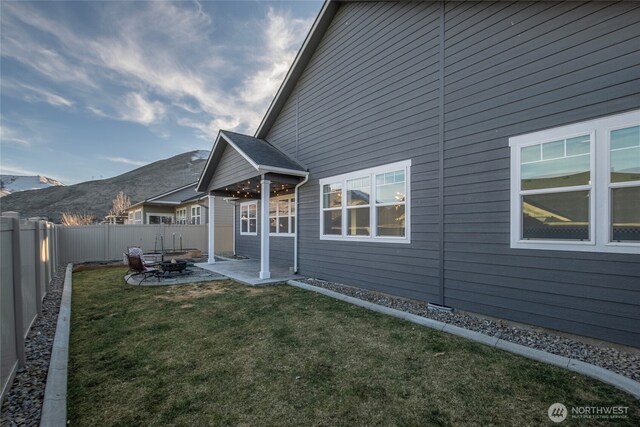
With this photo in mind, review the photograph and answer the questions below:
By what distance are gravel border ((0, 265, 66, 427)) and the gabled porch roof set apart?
17.4 ft

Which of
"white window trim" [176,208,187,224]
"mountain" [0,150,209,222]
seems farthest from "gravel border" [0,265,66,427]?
"mountain" [0,150,209,222]

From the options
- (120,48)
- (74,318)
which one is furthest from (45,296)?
(120,48)

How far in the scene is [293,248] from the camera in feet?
33.2

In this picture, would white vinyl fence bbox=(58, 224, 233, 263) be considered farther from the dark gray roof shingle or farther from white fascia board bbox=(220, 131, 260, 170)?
the dark gray roof shingle

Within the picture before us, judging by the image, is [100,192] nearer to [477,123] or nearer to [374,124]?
[374,124]

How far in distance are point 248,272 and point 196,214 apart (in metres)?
→ 12.4

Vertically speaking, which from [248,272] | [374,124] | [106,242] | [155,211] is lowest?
[248,272]

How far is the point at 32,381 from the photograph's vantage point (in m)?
2.98

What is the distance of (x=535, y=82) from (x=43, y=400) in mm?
6960

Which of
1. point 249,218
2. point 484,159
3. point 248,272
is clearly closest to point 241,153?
point 248,272

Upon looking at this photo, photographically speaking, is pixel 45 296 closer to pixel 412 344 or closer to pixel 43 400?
pixel 43 400

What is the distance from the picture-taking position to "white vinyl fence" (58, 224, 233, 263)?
13422 millimetres

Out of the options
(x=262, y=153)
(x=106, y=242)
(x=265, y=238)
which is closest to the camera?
(x=265, y=238)

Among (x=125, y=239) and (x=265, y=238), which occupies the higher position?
(x=265, y=238)
